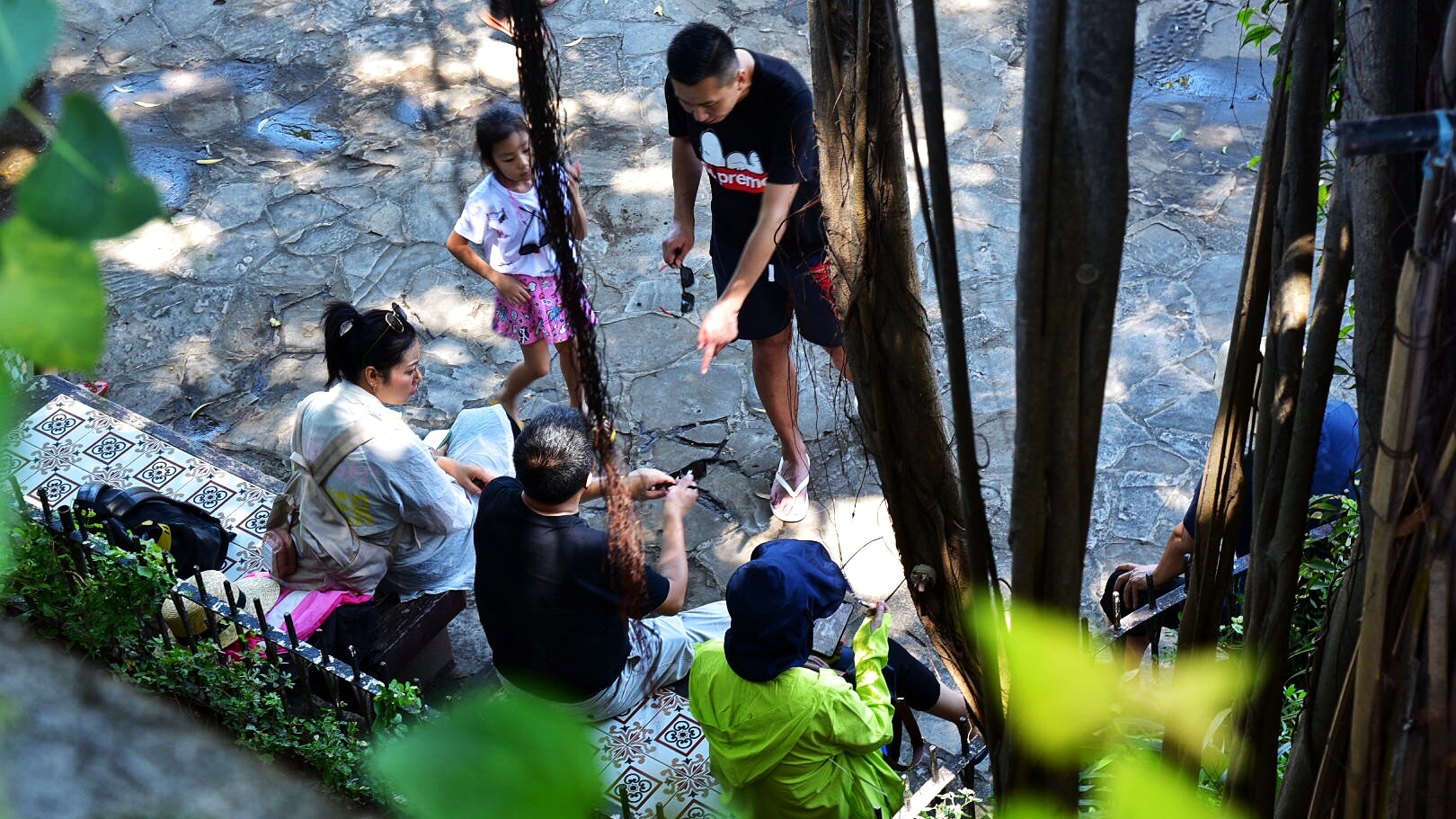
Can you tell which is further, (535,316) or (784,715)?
(535,316)

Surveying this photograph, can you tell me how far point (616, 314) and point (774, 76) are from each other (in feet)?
6.76

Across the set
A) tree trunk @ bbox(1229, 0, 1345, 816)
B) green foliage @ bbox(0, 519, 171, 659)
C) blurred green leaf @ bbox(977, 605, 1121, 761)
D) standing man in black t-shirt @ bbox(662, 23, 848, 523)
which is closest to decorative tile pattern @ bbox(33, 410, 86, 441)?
green foliage @ bbox(0, 519, 171, 659)

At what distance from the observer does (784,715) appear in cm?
305

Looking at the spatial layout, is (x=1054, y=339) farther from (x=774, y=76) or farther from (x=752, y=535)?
(x=752, y=535)

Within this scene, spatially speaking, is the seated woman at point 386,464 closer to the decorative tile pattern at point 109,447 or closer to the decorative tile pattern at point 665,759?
the decorative tile pattern at point 665,759

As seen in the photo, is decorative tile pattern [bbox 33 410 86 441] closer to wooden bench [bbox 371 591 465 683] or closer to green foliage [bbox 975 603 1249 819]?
wooden bench [bbox 371 591 465 683]

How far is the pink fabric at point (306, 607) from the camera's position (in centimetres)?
362

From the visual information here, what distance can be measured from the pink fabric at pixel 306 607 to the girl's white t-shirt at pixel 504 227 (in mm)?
1326

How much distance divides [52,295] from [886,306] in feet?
5.78

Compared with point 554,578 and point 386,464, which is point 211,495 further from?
point 554,578

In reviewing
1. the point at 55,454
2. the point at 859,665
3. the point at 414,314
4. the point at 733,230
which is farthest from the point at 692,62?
the point at 55,454

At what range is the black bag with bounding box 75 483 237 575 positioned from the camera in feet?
12.5

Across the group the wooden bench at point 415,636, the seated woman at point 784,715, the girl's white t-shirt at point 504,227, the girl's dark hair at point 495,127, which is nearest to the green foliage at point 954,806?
the seated woman at point 784,715

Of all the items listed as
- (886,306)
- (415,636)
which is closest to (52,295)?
(886,306)
